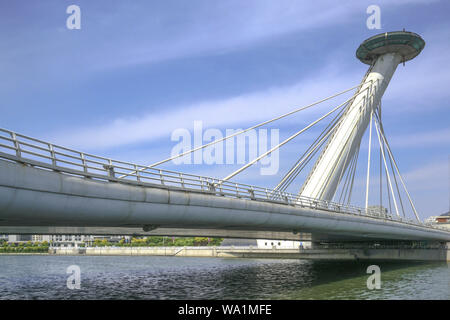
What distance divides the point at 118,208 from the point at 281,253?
56.9 meters

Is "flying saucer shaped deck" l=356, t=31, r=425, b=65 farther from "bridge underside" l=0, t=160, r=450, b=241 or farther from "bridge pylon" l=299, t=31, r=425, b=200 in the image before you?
"bridge underside" l=0, t=160, r=450, b=241

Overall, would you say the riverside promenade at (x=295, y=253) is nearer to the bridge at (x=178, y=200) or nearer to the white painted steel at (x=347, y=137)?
the bridge at (x=178, y=200)

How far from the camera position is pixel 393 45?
56500 mm

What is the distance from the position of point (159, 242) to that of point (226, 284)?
9716 cm

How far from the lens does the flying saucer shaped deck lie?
5547 centimetres

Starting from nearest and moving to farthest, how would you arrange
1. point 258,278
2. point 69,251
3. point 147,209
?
point 147,209 < point 258,278 < point 69,251

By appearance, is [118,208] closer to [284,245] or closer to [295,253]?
[295,253]

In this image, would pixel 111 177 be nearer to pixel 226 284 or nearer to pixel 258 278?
pixel 226 284

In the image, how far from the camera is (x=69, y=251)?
103125 millimetres

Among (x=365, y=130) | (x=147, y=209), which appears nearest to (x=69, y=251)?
(x=365, y=130)

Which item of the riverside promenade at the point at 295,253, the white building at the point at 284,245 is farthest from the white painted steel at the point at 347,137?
the white building at the point at 284,245

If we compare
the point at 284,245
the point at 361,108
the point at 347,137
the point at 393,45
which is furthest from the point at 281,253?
the point at 393,45

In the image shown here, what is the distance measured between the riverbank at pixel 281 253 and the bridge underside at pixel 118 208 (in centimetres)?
2927
